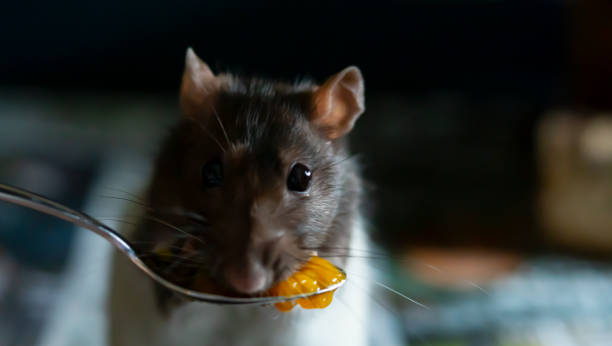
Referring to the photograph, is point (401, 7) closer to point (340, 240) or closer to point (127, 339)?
point (340, 240)

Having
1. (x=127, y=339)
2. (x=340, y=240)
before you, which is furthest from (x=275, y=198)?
(x=127, y=339)

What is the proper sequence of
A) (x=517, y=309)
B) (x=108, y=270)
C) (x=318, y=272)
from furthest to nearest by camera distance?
(x=517, y=309)
(x=108, y=270)
(x=318, y=272)

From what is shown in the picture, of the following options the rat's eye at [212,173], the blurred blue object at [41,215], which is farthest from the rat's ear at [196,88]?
the blurred blue object at [41,215]

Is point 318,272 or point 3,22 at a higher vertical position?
point 3,22

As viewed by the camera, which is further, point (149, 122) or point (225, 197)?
point (149, 122)

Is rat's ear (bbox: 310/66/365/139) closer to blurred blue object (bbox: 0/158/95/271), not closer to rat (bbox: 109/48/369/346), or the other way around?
rat (bbox: 109/48/369/346)

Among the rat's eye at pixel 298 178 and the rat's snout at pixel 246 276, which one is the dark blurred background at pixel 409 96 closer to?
the rat's eye at pixel 298 178
